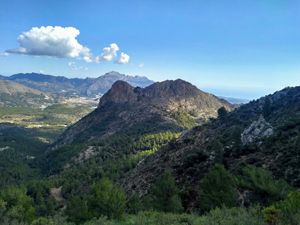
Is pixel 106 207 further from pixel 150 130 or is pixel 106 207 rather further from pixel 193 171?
pixel 150 130

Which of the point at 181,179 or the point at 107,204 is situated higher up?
the point at 107,204

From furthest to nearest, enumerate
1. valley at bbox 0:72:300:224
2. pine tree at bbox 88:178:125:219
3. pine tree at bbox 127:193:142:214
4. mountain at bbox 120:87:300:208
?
pine tree at bbox 127:193:142:214 < mountain at bbox 120:87:300:208 < pine tree at bbox 88:178:125:219 < valley at bbox 0:72:300:224

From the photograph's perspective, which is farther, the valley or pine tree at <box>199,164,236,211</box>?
pine tree at <box>199,164,236,211</box>

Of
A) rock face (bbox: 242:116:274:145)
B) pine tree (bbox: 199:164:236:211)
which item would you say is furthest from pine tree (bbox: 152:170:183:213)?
rock face (bbox: 242:116:274:145)

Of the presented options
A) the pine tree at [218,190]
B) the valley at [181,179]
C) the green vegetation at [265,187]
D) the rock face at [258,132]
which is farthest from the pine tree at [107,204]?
the rock face at [258,132]

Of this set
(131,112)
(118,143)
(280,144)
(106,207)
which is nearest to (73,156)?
(118,143)

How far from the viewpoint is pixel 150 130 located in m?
149

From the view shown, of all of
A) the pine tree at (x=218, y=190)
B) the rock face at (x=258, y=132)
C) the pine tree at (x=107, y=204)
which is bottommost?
the pine tree at (x=107, y=204)

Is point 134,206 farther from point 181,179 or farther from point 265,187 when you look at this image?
point 265,187

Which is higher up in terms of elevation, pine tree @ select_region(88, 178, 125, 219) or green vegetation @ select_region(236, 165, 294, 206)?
green vegetation @ select_region(236, 165, 294, 206)

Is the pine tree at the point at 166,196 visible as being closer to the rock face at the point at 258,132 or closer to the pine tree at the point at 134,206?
the pine tree at the point at 134,206

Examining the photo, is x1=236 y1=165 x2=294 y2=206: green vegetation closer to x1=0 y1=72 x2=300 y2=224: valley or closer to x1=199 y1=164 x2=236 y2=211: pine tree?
x1=0 y1=72 x2=300 y2=224: valley

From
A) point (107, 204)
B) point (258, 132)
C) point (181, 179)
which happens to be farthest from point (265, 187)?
point (258, 132)

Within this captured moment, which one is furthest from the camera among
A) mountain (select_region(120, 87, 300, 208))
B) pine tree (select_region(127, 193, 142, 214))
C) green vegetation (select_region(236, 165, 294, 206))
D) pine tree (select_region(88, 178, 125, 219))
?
pine tree (select_region(127, 193, 142, 214))
